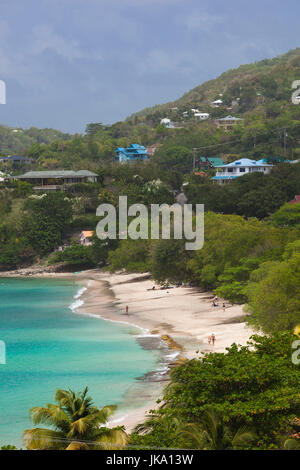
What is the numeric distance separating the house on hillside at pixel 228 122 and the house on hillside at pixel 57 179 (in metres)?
58.9

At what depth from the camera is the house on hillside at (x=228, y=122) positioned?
152 meters

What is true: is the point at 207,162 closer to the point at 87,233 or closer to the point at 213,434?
the point at 87,233

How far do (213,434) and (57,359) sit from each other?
2168 centimetres

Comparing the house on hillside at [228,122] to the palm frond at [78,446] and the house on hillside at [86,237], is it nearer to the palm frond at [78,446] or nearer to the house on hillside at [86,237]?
the house on hillside at [86,237]

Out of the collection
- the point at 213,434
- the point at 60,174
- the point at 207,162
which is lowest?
the point at 213,434

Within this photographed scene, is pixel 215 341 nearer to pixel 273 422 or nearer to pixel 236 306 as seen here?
pixel 236 306

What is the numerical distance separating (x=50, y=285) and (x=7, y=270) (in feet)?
61.7

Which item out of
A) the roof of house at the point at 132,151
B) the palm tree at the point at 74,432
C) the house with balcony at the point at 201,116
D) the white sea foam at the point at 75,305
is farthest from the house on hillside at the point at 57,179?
the palm tree at the point at 74,432

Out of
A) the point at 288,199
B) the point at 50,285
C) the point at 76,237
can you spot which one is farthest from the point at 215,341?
the point at 76,237

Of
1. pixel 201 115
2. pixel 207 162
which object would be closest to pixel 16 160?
pixel 207 162

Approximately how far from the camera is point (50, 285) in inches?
2746

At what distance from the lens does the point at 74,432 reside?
1397 centimetres

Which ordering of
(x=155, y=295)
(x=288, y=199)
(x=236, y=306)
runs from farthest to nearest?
(x=288, y=199) → (x=155, y=295) → (x=236, y=306)

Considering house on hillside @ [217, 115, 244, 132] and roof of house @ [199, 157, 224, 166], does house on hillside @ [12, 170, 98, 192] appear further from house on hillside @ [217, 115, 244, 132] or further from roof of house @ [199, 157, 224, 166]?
house on hillside @ [217, 115, 244, 132]
